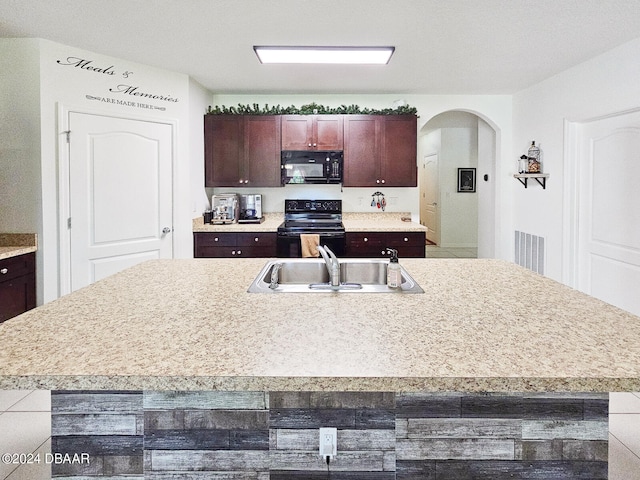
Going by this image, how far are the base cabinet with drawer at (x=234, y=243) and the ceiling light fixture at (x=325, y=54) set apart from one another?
1.80 metres

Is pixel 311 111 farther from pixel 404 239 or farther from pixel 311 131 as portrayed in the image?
pixel 404 239

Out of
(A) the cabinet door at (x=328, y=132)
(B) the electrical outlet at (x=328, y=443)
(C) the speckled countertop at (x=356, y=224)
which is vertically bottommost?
(B) the electrical outlet at (x=328, y=443)

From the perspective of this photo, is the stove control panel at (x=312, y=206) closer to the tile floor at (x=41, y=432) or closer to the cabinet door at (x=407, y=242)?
the cabinet door at (x=407, y=242)

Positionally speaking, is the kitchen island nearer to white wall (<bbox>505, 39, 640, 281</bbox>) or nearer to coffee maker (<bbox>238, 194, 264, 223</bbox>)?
white wall (<bbox>505, 39, 640, 281</bbox>)

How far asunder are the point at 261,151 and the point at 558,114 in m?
3.08

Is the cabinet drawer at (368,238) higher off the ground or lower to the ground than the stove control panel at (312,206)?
lower

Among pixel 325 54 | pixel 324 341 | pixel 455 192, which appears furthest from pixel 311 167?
pixel 455 192

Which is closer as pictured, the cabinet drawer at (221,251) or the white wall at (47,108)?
the white wall at (47,108)

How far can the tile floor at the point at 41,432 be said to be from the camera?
2068 mm

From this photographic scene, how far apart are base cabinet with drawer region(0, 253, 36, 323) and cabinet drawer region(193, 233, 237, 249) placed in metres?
1.56

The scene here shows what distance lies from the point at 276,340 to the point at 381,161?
4.03 metres

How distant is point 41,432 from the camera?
2.40 m

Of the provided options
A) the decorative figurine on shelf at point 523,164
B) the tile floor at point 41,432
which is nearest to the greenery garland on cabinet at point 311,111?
the decorative figurine on shelf at point 523,164

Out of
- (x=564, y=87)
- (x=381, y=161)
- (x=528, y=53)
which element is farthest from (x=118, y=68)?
(x=564, y=87)
